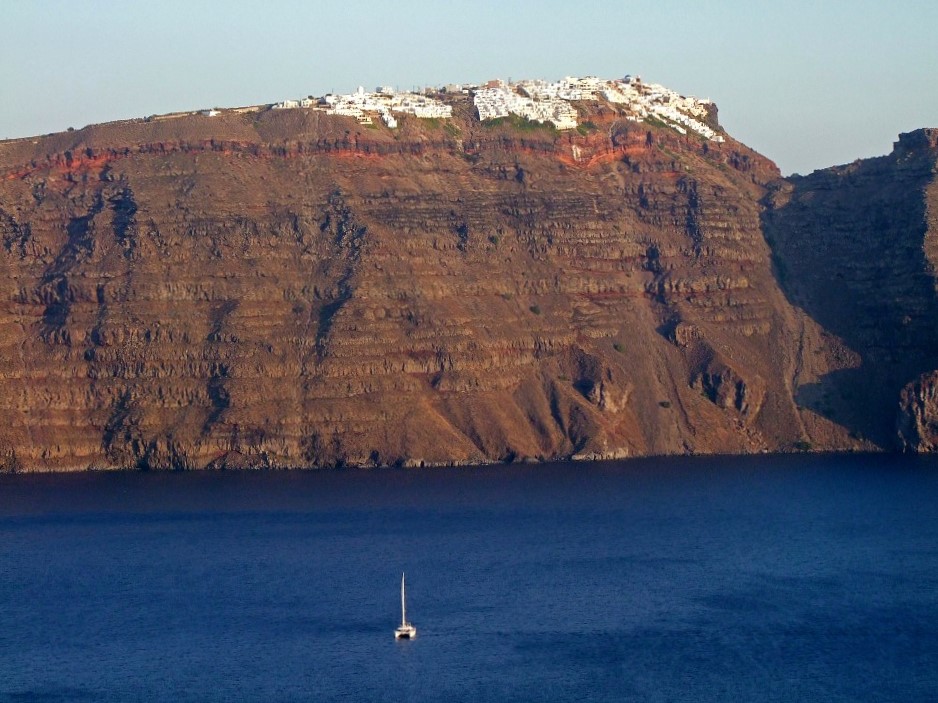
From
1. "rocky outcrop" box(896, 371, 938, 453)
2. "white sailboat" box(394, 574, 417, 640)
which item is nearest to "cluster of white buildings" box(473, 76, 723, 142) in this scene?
"rocky outcrop" box(896, 371, 938, 453)

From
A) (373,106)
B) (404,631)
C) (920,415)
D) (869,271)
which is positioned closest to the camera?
(404,631)

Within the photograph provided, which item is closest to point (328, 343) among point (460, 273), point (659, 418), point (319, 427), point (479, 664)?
point (319, 427)

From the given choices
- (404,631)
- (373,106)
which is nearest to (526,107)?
(373,106)

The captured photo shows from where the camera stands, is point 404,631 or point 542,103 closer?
point 404,631

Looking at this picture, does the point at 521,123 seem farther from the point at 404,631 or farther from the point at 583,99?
the point at 404,631

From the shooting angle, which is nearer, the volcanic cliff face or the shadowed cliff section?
the volcanic cliff face

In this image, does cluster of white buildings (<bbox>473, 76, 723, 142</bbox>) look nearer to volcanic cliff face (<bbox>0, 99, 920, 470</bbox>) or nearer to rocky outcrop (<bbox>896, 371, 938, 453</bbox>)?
volcanic cliff face (<bbox>0, 99, 920, 470</bbox>)
